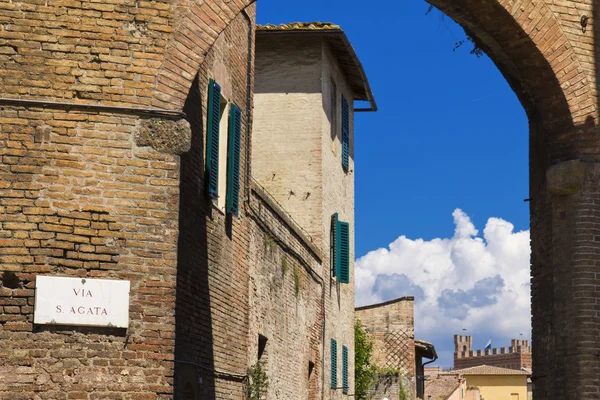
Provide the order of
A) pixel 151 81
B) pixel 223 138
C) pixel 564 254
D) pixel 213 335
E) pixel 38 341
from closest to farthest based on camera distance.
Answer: pixel 38 341, pixel 151 81, pixel 564 254, pixel 213 335, pixel 223 138

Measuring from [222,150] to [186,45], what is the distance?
15.8ft

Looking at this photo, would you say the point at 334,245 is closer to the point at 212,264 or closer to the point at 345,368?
the point at 345,368

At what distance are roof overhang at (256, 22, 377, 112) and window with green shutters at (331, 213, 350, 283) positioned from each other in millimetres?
3131

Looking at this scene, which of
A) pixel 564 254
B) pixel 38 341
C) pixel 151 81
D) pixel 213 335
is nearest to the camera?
pixel 38 341

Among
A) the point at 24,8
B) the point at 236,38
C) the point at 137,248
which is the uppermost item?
the point at 236,38

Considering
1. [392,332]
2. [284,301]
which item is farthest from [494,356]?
[284,301]

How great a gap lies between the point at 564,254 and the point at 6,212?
480 cm

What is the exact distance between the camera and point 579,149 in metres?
9.50

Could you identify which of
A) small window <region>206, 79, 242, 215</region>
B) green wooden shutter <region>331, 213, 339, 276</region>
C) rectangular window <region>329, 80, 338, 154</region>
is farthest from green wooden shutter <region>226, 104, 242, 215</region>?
rectangular window <region>329, 80, 338, 154</region>

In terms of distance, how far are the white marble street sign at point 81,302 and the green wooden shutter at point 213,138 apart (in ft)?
14.0

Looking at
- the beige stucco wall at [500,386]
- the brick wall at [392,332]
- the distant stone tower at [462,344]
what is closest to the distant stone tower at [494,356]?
the distant stone tower at [462,344]

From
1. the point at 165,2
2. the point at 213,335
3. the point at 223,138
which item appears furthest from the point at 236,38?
the point at 165,2

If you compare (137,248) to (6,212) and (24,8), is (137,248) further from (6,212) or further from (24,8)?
(24,8)

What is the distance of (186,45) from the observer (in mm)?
8117
